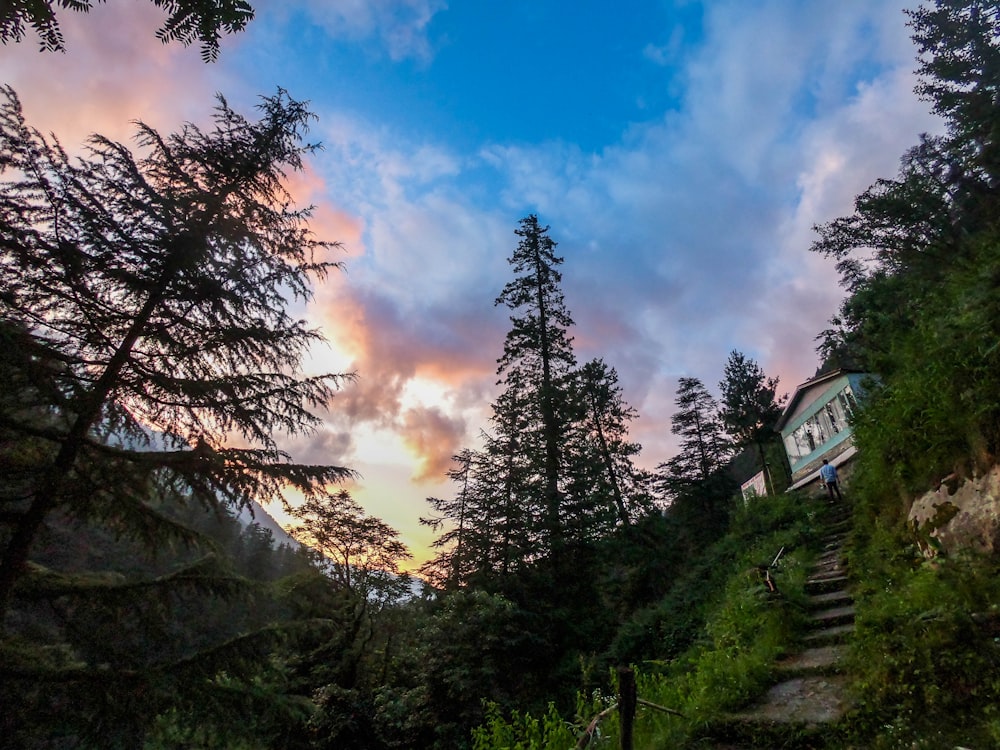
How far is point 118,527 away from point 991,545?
11378mm

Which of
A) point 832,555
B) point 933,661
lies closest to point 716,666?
point 933,661

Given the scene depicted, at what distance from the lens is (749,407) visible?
35250 millimetres

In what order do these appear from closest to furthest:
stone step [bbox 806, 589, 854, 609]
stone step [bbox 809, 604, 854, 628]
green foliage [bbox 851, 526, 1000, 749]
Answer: green foliage [bbox 851, 526, 1000, 749]
stone step [bbox 809, 604, 854, 628]
stone step [bbox 806, 589, 854, 609]

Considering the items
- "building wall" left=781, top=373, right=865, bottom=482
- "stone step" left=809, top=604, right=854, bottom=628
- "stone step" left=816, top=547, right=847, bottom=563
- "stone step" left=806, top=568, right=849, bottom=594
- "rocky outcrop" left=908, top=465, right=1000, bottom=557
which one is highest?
"building wall" left=781, top=373, right=865, bottom=482

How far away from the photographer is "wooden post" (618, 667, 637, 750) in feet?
12.1

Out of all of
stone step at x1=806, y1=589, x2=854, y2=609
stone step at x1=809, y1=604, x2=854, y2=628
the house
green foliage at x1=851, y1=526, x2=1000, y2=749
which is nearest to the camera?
green foliage at x1=851, y1=526, x2=1000, y2=749

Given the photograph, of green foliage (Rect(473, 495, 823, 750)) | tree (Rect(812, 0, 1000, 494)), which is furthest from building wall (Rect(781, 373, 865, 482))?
green foliage (Rect(473, 495, 823, 750))

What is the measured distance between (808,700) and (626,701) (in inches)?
110

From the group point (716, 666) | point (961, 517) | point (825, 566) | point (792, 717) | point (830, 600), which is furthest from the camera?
point (825, 566)

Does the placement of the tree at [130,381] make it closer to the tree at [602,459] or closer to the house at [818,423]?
the tree at [602,459]

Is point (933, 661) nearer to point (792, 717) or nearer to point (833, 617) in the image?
point (792, 717)

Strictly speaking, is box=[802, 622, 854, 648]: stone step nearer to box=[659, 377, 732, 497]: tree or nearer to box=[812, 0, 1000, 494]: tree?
box=[812, 0, 1000, 494]: tree

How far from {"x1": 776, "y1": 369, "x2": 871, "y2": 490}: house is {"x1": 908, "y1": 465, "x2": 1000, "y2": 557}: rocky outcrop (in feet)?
46.4

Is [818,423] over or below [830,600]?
over
